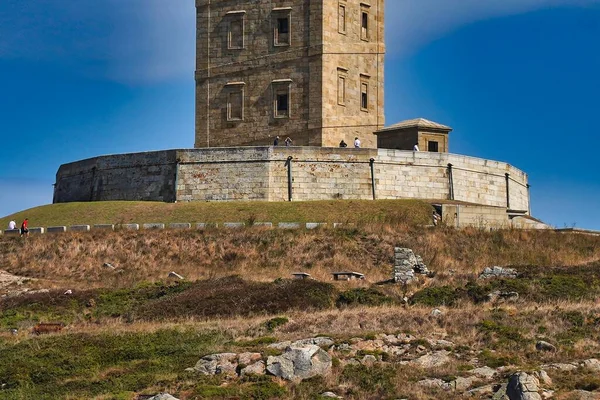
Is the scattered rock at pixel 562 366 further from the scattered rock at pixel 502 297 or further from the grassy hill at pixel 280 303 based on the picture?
the scattered rock at pixel 502 297

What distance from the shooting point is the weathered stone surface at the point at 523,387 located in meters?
23.2

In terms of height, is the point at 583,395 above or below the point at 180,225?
below

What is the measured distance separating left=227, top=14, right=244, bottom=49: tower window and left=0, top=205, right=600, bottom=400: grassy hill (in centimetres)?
1209

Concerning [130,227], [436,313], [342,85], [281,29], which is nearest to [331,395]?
[436,313]

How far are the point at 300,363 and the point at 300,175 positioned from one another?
2914cm

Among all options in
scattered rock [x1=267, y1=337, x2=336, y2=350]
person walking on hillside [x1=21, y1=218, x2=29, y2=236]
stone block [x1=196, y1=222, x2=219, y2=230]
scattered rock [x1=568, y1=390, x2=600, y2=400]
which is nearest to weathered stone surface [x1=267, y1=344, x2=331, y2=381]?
scattered rock [x1=267, y1=337, x2=336, y2=350]

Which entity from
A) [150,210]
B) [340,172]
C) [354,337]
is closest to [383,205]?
[340,172]

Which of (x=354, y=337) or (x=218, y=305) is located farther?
(x=218, y=305)

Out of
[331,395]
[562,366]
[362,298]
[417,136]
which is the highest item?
[417,136]

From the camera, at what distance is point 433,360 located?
2684 cm

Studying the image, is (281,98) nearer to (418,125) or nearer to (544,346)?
(418,125)

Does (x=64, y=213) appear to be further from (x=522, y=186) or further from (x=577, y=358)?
(x=577, y=358)

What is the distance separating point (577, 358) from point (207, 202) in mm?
30500

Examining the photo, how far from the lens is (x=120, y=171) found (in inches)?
2291
